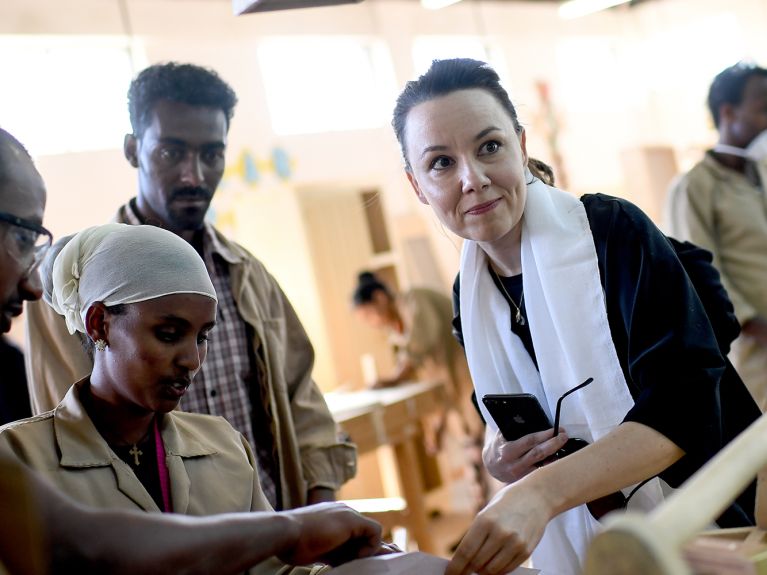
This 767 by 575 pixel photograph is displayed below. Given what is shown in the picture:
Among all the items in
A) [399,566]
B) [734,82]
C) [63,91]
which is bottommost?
[399,566]

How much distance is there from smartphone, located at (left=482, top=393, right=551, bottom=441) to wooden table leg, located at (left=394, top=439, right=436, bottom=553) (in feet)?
10.1

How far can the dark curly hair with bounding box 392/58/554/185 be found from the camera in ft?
5.44

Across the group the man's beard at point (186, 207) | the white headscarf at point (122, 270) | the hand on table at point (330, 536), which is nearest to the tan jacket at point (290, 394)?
the man's beard at point (186, 207)

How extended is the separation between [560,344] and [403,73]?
269 inches

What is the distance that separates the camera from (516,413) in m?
1.57

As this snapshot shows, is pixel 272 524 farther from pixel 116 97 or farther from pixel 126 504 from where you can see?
pixel 116 97

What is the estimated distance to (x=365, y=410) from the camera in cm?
470

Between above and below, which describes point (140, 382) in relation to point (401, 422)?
above

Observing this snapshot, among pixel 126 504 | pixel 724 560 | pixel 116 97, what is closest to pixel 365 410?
pixel 116 97

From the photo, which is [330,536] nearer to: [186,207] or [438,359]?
[186,207]

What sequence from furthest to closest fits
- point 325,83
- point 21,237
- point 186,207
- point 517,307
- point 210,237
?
point 325,83, point 210,237, point 186,207, point 517,307, point 21,237

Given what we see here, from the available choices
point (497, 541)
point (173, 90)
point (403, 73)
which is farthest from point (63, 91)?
point (497, 541)

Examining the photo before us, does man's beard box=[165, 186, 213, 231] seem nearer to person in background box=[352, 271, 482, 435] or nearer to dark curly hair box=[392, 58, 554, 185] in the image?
dark curly hair box=[392, 58, 554, 185]

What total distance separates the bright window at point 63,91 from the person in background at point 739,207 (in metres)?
3.58
